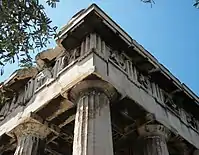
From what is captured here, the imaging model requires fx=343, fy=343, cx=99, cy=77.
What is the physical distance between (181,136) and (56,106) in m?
5.17

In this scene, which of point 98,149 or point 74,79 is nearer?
point 98,149

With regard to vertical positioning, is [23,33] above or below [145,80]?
below

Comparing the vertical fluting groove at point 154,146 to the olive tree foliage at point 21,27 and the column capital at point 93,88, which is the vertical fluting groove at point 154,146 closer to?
the column capital at point 93,88

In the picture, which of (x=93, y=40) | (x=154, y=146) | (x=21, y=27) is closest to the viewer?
(x=21, y=27)

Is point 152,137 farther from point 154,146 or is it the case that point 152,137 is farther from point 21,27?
point 21,27

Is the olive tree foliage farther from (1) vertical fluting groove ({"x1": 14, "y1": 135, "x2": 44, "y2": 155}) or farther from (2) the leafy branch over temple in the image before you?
(1) vertical fluting groove ({"x1": 14, "y1": 135, "x2": 44, "y2": 155})

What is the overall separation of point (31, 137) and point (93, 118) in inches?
132

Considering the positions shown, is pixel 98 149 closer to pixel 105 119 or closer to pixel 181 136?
pixel 105 119

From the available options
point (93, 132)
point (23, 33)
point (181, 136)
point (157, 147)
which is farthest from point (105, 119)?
point (181, 136)

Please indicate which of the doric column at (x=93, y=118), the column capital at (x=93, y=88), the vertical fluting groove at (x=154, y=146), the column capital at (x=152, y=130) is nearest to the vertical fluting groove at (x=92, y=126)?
the doric column at (x=93, y=118)

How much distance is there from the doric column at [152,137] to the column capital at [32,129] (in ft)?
11.7

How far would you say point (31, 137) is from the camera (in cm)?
1229

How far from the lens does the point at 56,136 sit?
43.1 ft

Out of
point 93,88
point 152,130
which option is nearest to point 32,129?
point 93,88
